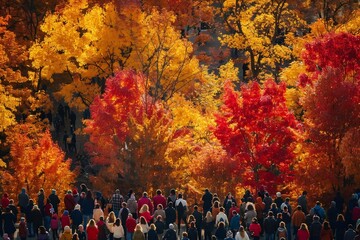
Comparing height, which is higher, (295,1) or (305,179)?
(295,1)

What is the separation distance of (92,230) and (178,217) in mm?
4853

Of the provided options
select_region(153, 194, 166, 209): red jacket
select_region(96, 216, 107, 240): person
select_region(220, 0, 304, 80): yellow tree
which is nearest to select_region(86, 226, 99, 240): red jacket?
select_region(96, 216, 107, 240): person

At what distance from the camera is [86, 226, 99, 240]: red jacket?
91.0ft

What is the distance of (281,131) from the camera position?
127 feet

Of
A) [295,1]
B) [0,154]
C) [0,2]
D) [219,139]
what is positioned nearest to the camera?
[219,139]

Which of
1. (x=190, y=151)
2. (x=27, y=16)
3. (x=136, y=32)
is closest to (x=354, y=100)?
(x=190, y=151)

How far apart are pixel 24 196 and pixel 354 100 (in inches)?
575

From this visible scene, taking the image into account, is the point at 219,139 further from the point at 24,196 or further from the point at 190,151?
the point at 24,196

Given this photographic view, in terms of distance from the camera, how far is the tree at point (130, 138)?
37281 mm

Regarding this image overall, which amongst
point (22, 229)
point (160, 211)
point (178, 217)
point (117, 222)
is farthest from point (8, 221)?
point (178, 217)

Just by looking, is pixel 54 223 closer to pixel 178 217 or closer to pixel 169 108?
pixel 178 217

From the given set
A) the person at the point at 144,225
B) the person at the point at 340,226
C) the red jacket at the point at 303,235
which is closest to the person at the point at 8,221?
the person at the point at 144,225

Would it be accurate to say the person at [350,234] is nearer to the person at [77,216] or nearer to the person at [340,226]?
the person at [340,226]

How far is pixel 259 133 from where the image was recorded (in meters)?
39.2
